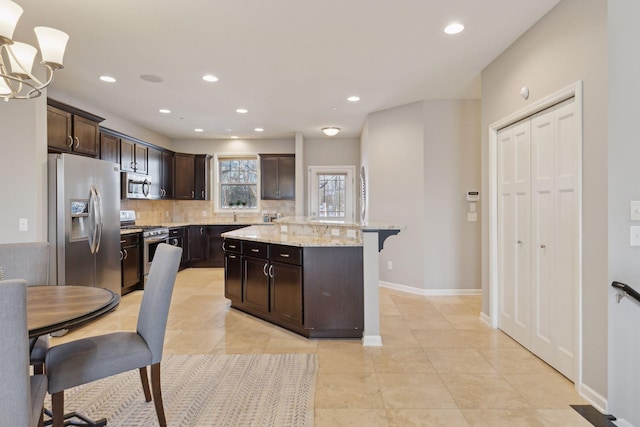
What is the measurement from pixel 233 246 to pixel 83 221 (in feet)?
5.38

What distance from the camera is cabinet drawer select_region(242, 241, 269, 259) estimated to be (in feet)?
11.8

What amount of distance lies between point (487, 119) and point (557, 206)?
4.37 feet

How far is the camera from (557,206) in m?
2.55

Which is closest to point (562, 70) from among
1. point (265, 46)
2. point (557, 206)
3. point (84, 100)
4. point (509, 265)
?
point (557, 206)

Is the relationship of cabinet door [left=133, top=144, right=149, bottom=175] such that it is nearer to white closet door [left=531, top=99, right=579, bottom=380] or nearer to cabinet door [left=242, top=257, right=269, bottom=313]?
cabinet door [left=242, top=257, right=269, bottom=313]

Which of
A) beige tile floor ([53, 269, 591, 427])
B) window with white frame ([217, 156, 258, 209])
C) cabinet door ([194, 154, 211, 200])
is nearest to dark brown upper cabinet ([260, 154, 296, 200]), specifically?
window with white frame ([217, 156, 258, 209])

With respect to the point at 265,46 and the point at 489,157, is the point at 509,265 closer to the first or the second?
the point at 489,157

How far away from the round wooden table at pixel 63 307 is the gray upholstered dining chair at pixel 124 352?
0.23m

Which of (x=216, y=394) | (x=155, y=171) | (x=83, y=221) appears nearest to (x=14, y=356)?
(x=216, y=394)

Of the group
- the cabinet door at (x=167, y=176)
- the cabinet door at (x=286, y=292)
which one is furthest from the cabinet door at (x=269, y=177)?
the cabinet door at (x=286, y=292)

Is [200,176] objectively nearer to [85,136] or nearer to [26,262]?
[85,136]

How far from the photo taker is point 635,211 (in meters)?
2.00

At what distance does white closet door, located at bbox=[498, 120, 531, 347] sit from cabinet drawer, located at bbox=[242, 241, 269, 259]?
93.5 inches

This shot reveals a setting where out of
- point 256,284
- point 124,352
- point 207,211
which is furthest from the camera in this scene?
point 207,211
